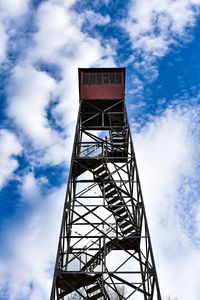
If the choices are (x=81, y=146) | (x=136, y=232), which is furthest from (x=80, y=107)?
(x=136, y=232)

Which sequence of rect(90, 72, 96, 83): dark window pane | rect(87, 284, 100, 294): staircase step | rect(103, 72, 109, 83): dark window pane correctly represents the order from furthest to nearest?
rect(90, 72, 96, 83): dark window pane → rect(103, 72, 109, 83): dark window pane → rect(87, 284, 100, 294): staircase step

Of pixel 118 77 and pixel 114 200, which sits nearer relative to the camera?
pixel 114 200

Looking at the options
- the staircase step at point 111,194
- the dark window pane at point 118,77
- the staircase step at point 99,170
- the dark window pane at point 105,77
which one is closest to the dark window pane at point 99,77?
the dark window pane at point 105,77

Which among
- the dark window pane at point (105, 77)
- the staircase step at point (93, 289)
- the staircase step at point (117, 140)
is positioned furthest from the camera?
the dark window pane at point (105, 77)

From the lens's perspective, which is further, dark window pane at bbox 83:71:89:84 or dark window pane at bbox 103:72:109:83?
dark window pane at bbox 83:71:89:84

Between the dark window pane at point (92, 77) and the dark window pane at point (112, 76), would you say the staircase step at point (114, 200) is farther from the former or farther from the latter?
the dark window pane at point (92, 77)

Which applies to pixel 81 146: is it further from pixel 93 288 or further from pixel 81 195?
pixel 93 288

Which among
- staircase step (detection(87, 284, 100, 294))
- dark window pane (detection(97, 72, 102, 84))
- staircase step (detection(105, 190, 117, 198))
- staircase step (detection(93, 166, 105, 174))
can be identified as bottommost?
staircase step (detection(87, 284, 100, 294))

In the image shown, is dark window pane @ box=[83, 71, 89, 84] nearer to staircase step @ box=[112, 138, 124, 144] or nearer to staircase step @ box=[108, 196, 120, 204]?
staircase step @ box=[112, 138, 124, 144]

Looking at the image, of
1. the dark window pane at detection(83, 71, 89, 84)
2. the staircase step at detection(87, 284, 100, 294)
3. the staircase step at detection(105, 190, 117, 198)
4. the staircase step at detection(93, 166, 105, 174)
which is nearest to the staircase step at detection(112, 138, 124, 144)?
the staircase step at detection(93, 166, 105, 174)

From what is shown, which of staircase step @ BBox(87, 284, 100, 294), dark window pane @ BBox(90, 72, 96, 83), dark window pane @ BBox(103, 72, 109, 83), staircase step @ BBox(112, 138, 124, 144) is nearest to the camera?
staircase step @ BBox(87, 284, 100, 294)

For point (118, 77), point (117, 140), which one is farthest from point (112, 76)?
point (117, 140)

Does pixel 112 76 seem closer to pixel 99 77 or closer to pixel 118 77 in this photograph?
pixel 118 77

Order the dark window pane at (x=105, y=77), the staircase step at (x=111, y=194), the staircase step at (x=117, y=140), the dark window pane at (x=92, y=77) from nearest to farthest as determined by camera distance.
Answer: the staircase step at (x=111, y=194)
the staircase step at (x=117, y=140)
the dark window pane at (x=105, y=77)
the dark window pane at (x=92, y=77)
